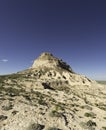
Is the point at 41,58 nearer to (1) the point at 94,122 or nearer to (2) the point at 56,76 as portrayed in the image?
(2) the point at 56,76

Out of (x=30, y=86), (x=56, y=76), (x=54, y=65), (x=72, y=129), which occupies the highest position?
(x=54, y=65)

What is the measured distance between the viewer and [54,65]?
317 ft

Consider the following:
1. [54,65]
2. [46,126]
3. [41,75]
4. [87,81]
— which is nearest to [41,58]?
[54,65]

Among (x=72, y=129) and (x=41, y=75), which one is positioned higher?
(x=41, y=75)

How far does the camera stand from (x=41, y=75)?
3201 inches

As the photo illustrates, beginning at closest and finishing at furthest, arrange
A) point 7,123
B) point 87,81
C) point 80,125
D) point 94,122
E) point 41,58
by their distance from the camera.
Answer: point 7,123, point 80,125, point 94,122, point 87,81, point 41,58

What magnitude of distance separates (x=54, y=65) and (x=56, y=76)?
1648cm

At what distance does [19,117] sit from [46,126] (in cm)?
606

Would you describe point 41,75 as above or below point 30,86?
above

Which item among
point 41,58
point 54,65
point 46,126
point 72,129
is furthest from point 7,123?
point 41,58

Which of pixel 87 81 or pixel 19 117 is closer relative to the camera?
pixel 19 117

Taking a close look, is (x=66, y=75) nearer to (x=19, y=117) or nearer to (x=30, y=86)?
(x=30, y=86)

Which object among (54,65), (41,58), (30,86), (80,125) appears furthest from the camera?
(41,58)

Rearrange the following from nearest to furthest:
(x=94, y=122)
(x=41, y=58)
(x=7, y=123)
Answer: (x=7, y=123)
(x=94, y=122)
(x=41, y=58)
